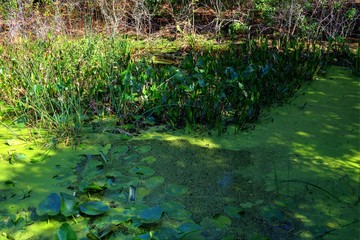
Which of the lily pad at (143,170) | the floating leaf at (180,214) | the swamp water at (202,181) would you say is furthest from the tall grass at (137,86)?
the floating leaf at (180,214)

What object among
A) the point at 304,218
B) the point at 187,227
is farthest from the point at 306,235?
the point at 187,227

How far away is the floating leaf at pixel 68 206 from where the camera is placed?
191cm

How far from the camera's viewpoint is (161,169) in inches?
93.3

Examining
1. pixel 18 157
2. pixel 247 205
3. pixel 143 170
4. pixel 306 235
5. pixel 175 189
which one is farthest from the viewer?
pixel 18 157

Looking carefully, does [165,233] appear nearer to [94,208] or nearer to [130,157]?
[94,208]

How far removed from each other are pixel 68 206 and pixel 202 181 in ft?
2.38

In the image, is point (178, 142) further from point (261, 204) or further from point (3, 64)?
point (3, 64)

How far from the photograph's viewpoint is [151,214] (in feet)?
6.13

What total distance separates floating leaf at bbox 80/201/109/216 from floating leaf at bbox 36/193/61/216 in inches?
4.5

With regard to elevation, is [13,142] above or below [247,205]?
above

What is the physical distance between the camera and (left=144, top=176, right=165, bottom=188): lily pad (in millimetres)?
2207

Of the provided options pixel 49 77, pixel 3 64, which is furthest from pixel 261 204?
pixel 3 64

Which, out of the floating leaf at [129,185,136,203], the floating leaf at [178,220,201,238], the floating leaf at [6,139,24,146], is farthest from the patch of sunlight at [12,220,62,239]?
the floating leaf at [6,139,24,146]

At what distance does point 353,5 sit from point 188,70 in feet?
7.92
